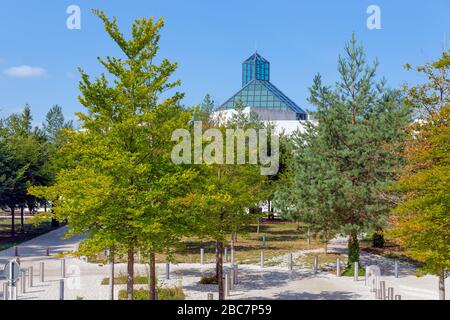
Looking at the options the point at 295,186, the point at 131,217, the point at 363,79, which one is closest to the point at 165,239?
the point at 131,217

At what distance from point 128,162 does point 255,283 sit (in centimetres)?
1119

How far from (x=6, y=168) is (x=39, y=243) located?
6.14 m

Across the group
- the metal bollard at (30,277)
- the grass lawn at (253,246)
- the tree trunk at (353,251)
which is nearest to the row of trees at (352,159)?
the tree trunk at (353,251)

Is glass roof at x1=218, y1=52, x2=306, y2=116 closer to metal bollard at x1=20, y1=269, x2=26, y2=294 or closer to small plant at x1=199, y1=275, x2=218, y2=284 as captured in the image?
small plant at x1=199, y1=275, x2=218, y2=284

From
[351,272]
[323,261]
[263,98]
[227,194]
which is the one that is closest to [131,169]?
[227,194]

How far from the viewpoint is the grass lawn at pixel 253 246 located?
30.5 metres

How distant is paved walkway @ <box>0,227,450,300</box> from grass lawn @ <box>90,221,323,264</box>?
1.39 meters

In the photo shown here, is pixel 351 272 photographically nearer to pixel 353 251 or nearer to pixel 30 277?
pixel 353 251

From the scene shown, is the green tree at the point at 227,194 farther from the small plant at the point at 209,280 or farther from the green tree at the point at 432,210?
the green tree at the point at 432,210

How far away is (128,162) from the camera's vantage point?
1419 cm

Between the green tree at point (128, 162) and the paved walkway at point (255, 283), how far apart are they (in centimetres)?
385

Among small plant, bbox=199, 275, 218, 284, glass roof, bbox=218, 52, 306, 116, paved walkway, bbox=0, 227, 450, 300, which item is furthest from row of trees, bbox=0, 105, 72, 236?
glass roof, bbox=218, 52, 306, 116

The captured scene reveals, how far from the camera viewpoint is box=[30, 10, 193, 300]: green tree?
46.6 feet

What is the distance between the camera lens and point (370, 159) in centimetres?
2550
